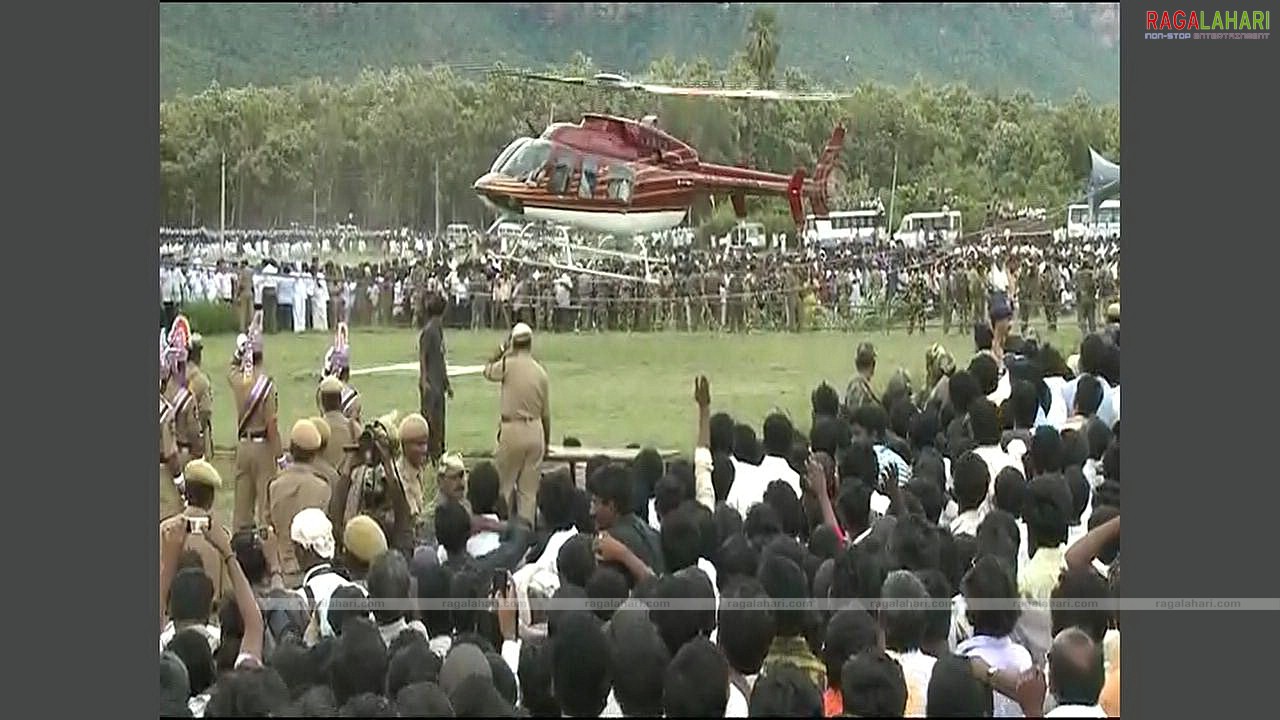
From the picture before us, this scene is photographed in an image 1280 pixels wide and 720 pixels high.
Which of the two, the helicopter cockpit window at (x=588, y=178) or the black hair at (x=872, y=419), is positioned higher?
the helicopter cockpit window at (x=588, y=178)

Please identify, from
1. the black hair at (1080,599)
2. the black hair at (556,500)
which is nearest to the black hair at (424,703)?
the black hair at (556,500)

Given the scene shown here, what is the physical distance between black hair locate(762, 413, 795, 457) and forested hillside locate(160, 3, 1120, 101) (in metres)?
→ 0.97

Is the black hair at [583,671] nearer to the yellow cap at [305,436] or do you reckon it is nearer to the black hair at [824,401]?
the yellow cap at [305,436]

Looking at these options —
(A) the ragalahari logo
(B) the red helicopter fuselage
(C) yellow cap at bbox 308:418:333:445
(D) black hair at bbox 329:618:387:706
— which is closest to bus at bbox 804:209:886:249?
(B) the red helicopter fuselage

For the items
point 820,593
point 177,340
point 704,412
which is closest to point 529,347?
point 704,412

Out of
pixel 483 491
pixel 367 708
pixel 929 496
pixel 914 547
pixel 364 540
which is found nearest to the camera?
pixel 367 708

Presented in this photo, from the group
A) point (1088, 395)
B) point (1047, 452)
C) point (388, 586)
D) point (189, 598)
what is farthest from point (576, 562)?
point (1088, 395)

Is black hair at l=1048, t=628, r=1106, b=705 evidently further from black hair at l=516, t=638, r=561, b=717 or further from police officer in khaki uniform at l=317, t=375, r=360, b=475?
police officer in khaki uniform at l=317, t=375, r=360, b=475

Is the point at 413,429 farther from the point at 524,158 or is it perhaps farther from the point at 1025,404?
the point at 1025,404

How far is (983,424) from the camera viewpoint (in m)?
4.62

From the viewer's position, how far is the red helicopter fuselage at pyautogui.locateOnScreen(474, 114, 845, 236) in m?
4.45

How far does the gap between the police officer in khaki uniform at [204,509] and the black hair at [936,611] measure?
5.14ft

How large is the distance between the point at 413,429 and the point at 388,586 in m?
0.92

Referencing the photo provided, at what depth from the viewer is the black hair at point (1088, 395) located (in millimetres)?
4543
